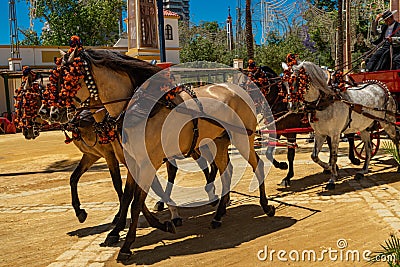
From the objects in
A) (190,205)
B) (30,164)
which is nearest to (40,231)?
(190,205)

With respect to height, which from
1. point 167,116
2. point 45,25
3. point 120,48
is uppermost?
Answer: point 45,25

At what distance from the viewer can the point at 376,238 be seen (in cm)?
506

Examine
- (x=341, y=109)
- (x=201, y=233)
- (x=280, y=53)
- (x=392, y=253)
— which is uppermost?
(x=280, y=53)

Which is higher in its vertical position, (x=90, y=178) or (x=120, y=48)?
(x=120, y=48)

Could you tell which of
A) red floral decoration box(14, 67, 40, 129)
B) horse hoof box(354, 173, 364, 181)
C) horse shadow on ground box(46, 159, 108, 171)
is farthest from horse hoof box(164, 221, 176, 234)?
horse shadow on ground box(46, 159, 108, 171)

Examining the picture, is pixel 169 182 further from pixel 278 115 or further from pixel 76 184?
pixel 278 115

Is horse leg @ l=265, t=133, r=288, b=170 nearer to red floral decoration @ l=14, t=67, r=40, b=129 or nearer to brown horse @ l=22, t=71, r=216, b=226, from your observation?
brown horse @ l=22, t=71, r=216, b=226

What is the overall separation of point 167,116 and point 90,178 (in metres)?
5.22

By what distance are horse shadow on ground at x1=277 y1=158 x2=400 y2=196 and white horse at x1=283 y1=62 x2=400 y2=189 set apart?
18cm

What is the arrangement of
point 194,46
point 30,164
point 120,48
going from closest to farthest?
1. point 30,164
2. point 120,48
3. point 194,46

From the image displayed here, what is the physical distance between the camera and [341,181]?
320 inches

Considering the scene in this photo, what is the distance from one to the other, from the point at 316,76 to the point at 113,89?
360 centimetres

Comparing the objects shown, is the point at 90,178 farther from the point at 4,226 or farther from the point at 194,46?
the point at 194,46

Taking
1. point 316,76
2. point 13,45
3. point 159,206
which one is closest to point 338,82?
point 316,76
